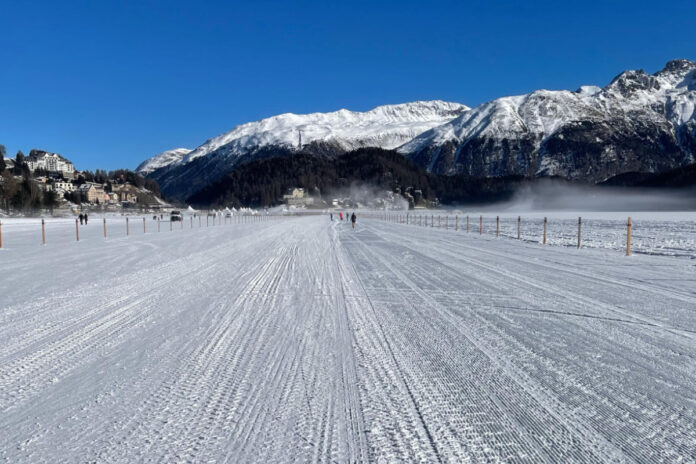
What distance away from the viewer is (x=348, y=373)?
360cm

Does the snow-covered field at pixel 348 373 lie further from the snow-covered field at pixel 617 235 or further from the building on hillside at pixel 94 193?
the building on hillside at pixel 94 193

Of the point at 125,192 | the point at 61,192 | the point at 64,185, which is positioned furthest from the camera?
the point at 125,192

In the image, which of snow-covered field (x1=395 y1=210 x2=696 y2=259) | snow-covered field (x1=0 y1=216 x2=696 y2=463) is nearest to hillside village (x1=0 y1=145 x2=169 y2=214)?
snow-covered field (x1=395 y1=210 x2=696 y2=259)

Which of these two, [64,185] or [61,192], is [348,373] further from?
[64,185]

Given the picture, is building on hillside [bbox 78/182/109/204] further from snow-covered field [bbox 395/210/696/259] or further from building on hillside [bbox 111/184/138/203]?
snow-covered field [bbox 395/210/696/259]

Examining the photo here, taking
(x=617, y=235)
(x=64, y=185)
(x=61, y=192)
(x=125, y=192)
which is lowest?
(x=617, y=235)

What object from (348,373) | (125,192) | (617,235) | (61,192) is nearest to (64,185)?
(61,192)

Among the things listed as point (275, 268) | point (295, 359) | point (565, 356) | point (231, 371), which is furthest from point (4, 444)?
point (275, 268)

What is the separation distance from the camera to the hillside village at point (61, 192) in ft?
310

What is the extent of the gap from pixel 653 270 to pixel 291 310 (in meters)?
8.67

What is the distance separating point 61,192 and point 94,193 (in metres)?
12.5

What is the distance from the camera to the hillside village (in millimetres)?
94500

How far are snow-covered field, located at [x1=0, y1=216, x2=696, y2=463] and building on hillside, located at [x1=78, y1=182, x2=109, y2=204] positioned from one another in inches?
7024

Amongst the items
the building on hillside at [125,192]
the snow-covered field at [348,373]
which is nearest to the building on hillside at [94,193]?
the building on hillside at [125,192]
